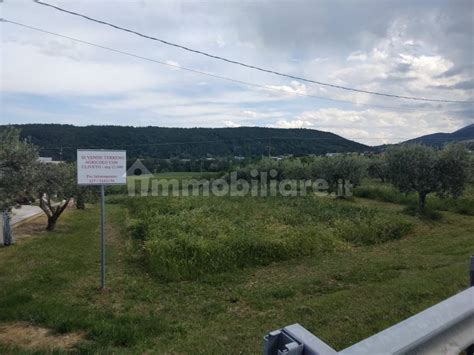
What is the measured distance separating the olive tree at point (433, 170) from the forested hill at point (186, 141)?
3607cm

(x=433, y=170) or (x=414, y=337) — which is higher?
(x=433, y=170)

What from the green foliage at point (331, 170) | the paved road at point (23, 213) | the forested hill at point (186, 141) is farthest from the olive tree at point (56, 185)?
the forested hill at point (186, 141)

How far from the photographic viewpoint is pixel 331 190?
88.6 feet

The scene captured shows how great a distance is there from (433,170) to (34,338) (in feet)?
55.5

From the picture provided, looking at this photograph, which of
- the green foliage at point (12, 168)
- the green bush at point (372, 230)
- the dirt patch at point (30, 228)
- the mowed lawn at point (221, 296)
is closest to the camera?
the mowed lawn at point (221, 296)

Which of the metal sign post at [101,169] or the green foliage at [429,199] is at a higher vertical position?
the metal sign post at [101,169]

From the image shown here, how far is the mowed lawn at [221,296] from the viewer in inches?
180

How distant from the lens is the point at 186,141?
6366cm

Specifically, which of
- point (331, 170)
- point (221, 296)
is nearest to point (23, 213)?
point (221, 296)

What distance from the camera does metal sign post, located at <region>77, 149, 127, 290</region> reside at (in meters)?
6.90

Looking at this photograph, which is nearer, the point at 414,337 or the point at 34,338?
the point at 414,337

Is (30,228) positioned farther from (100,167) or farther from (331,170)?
(331,170)

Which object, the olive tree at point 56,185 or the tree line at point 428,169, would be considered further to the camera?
the tree line at point 428,169

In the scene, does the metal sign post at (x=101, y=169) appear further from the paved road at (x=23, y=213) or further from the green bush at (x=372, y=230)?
the paved road at (x=23, y=213)
